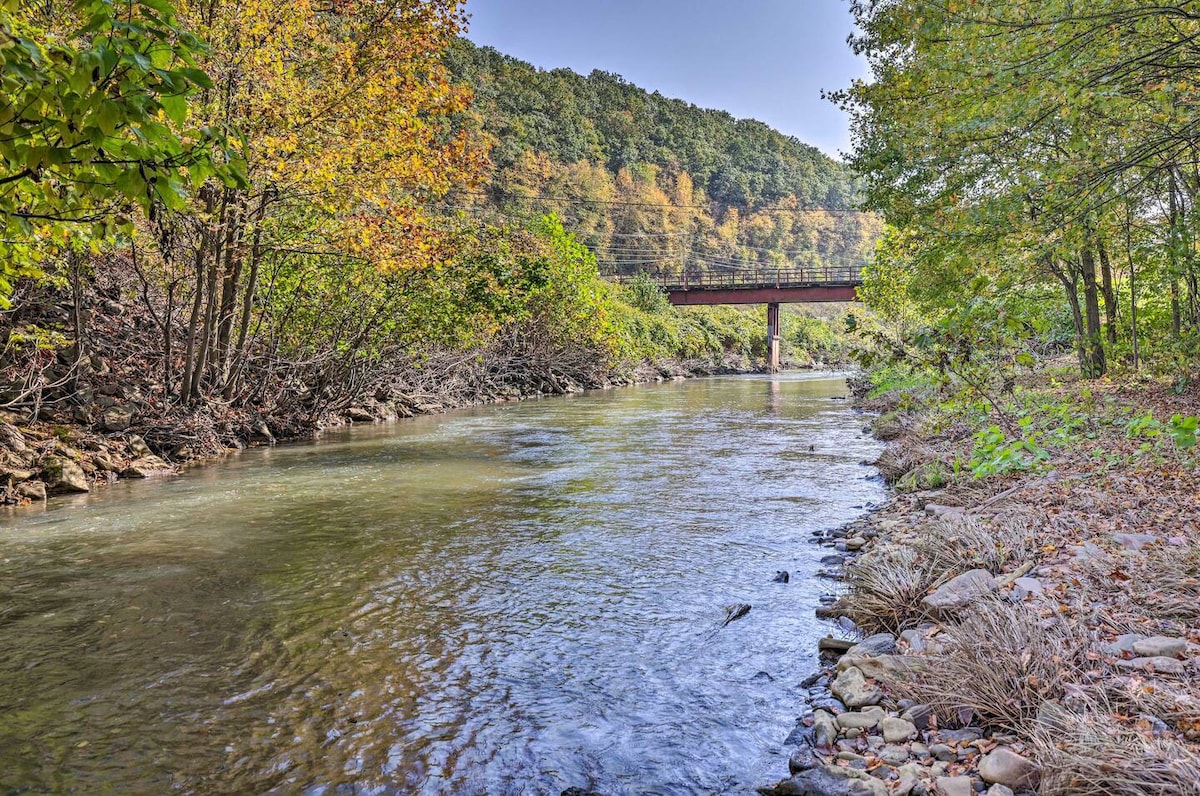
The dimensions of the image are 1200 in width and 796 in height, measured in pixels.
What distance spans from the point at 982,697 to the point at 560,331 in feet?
110

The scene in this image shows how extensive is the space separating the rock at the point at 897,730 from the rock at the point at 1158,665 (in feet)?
3.56

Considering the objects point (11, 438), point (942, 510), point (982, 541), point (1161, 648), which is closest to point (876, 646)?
point (1161, 648)

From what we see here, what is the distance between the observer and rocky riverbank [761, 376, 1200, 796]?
10.4 feet

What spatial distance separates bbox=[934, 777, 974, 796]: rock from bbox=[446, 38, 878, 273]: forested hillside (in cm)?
6098

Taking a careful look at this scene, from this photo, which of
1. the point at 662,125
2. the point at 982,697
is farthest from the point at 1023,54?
the point at 662,125

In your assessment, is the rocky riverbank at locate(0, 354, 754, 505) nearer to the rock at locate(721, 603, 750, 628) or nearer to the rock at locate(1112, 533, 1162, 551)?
the rock at locate(721, 603, 750, 628)

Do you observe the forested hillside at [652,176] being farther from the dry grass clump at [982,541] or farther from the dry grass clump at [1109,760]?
the dry grass clump at [1109,760]

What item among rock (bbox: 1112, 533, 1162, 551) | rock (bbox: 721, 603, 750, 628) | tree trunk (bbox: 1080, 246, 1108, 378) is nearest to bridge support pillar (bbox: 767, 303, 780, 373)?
tree trunk (bbox: 1080, 246, 1108, 378)

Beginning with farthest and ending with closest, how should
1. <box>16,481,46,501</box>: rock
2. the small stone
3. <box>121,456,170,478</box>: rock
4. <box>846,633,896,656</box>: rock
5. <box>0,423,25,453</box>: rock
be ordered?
<box>121,456,170,478</box>: rock
<box>0,423,25,453</box>: rock
<box>16,481,46,501</box>: rock
<box>846,633,896,656</box>: rock
the small stone

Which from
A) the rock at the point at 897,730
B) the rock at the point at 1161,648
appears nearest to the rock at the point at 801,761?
the rock at the point at 897,730

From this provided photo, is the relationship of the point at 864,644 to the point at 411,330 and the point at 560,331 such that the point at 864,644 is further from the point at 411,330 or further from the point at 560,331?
the point at 560,331

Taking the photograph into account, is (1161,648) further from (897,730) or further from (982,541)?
(982,541)

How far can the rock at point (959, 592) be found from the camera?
16.7ft

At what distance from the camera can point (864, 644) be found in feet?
16.7
